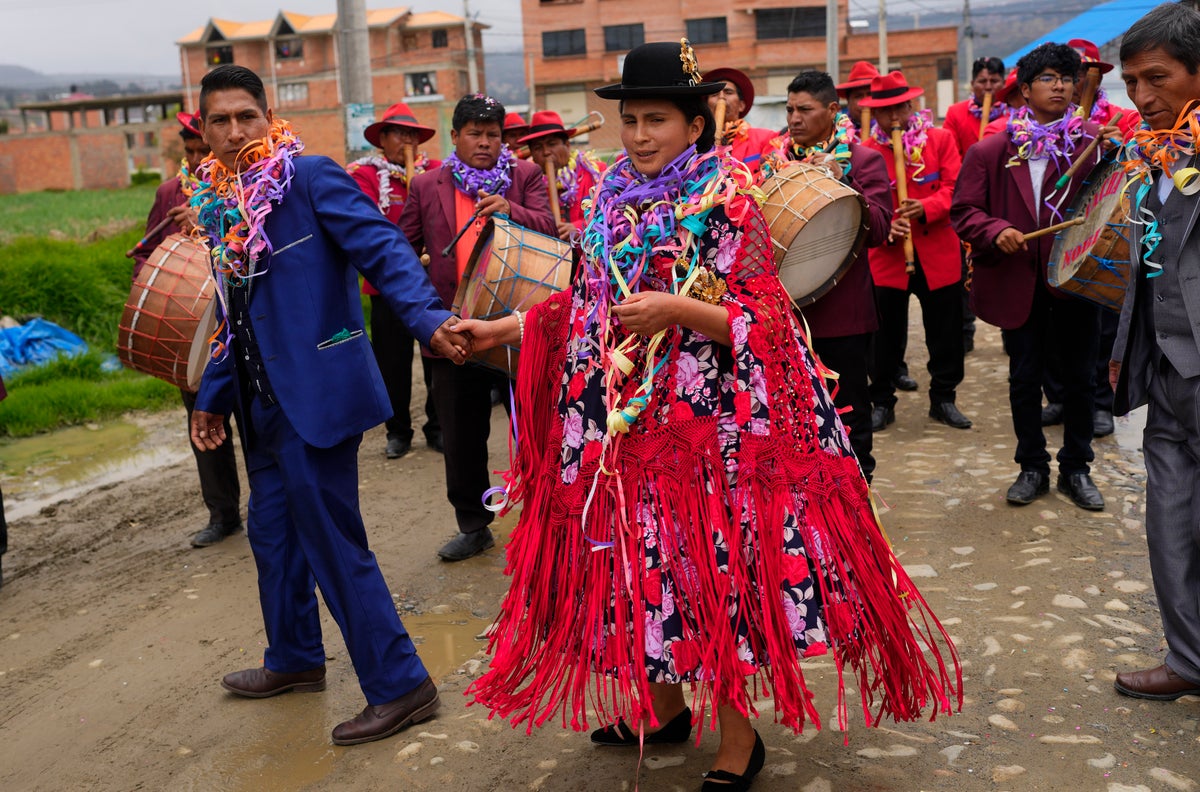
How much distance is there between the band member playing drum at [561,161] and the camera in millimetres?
9469

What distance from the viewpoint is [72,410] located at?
32.8ft

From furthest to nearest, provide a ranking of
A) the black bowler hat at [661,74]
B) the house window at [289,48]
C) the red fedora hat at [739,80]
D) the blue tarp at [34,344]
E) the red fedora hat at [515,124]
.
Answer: the house window at [289,48], the blue tarp at [34,344], the red fedora hat at [515,124], the red fedora hat at [739,80], the black bowler hat at [661,74]

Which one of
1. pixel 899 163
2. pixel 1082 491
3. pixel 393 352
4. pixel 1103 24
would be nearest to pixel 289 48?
pixel 1103 24

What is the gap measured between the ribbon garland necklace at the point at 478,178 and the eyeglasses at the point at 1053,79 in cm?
296

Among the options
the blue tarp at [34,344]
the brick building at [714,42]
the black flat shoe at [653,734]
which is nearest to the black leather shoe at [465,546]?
the black flat shoe at [653,734]

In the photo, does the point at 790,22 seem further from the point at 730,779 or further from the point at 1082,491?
the point at 730,779

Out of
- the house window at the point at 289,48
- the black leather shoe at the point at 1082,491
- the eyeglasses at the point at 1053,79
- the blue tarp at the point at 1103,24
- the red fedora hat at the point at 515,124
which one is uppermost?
the house window at the point at 289,48

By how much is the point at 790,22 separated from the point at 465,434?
50.9 metres

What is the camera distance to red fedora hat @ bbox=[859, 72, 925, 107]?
7754mm

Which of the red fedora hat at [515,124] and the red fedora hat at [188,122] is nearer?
the red fedora hat at [188,122]

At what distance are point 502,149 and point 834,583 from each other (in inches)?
173

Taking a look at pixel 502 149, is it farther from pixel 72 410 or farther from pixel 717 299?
pixel 72 410

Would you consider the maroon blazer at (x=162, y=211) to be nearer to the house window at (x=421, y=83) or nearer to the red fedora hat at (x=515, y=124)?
the red fedora hat at (x=515, y=124)

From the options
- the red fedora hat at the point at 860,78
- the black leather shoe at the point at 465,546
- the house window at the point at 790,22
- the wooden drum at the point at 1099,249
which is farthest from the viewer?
the house window at the point at 790,22
